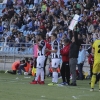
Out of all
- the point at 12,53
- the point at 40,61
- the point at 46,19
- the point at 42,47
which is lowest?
the point at 40,61

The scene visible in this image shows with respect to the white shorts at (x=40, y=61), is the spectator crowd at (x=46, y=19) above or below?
above

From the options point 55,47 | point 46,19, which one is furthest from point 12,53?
point 55,47

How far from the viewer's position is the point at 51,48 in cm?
1752

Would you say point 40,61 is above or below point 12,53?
below

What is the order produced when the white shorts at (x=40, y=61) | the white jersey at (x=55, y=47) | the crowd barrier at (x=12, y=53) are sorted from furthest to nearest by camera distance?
the crowd barrier at (x=12, y=53), the white jersey at (x=55, y=47), the white shorts at (x=40, y=61)

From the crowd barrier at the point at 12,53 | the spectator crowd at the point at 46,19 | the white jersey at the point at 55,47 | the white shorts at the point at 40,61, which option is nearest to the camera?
the white shorts at the point at 40,61

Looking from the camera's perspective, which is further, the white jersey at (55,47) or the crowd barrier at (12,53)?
the crowd barrier at (12,53)

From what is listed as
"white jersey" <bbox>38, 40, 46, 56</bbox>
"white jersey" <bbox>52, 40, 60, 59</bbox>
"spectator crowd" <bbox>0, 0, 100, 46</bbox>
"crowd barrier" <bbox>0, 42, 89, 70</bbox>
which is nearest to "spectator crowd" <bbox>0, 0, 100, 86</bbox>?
"spectator crowd" <bbox>0, 0, 100, 46</bbox>

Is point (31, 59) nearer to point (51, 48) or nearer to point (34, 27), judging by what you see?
point (34, 27)

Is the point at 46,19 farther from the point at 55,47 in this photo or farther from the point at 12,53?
the point at 55,47

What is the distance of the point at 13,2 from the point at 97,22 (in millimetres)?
10201

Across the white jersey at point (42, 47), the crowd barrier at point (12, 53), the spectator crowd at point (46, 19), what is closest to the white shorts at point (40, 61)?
the white jersey at point (42, 47)

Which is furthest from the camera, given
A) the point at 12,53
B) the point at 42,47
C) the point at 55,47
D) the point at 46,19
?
the point at 46,19

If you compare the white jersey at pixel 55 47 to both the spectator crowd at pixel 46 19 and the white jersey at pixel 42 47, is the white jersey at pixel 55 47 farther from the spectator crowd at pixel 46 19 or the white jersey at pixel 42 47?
the spectator crowd at pixel 46 19
